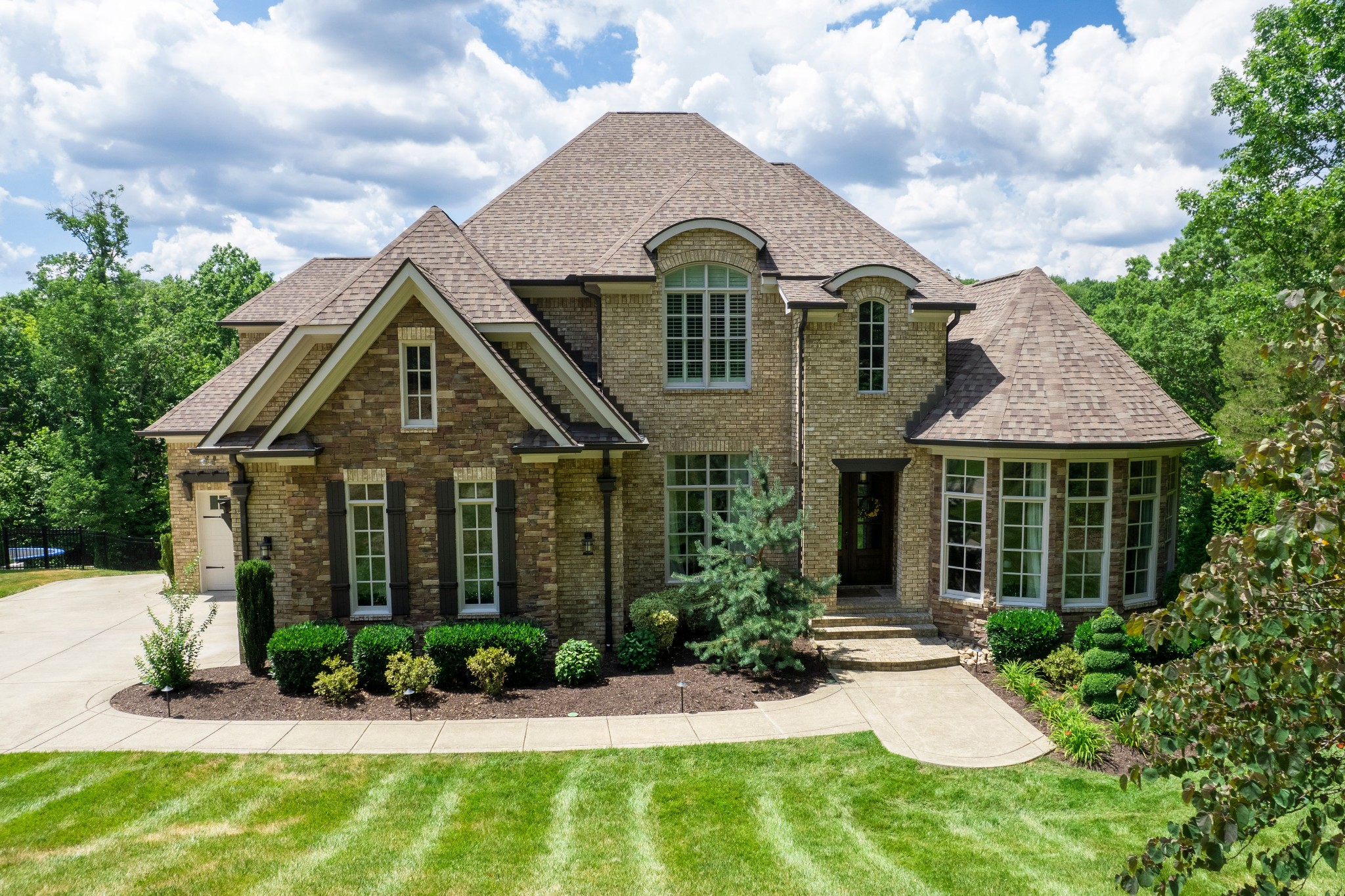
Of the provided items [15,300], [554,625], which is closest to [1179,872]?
[554,625]

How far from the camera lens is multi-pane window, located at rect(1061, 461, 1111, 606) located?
45.5ft

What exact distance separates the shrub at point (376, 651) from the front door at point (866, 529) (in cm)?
913

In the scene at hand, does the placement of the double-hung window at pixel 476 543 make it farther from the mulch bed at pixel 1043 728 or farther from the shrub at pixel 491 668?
the mulch bed at pixel 1043 728

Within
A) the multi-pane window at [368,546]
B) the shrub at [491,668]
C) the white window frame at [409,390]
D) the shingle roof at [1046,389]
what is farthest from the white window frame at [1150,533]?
the multi-pane window at [368,546]

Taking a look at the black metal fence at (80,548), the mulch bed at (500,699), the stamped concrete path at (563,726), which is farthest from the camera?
the black metal fence at (80,548)

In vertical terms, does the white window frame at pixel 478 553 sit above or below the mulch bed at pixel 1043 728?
above

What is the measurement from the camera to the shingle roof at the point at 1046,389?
45.0 ft

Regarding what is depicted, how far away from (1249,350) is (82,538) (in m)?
37.5

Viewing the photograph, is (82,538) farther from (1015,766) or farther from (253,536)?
(1015,766)

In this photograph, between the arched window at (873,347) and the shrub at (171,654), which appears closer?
the shrub at (171,654)

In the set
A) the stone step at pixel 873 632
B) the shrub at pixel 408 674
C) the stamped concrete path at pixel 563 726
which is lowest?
the stamped concrete path at pixel 563 726

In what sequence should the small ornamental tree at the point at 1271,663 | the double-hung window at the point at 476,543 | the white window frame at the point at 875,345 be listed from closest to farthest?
the small ornamental tree at the point at 1271,663 → the double-hung window at the point at 476,543 → the white window frame at the point at 875,345

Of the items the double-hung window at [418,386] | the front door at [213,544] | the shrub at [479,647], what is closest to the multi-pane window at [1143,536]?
the shrub at [479,647]

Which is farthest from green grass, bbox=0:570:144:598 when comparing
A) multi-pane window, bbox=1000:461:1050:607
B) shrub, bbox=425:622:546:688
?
multi-pane window, bbox=1000:461:1050:607
